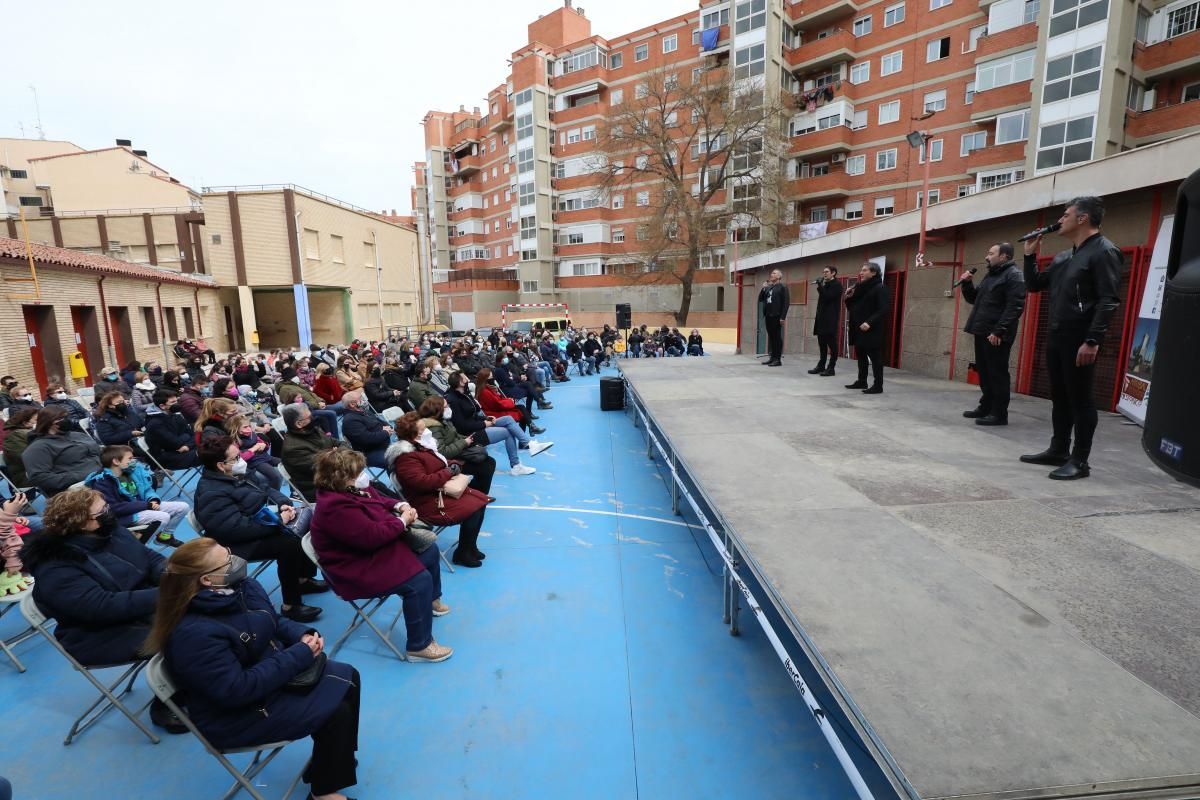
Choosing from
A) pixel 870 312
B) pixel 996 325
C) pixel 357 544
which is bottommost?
pixel 357 544

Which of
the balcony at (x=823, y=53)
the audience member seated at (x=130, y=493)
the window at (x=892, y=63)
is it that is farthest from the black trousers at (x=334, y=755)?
the balcony at (x=823, y=53)

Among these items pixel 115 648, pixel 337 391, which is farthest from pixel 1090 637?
pixel 337 391

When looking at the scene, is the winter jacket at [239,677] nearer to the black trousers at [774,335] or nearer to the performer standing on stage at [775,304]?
the performer standing on stage at [775,304]

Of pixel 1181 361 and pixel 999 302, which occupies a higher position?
pixel 999 302

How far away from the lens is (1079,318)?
384 centimetres

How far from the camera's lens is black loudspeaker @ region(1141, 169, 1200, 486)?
1.46 metres

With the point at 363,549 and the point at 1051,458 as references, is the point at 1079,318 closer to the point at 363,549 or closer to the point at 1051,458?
the point at 1051,458

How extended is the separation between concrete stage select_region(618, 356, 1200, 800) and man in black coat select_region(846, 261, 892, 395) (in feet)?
7.22

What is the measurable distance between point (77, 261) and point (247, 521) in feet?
63.5

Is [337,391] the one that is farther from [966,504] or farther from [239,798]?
[966,504]

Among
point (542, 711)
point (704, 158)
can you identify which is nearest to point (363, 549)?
point (542, 711)

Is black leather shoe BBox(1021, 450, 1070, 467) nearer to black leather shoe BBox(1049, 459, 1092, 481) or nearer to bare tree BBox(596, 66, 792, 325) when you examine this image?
black leather shoe BBox(1049, 459, 1092, 481)

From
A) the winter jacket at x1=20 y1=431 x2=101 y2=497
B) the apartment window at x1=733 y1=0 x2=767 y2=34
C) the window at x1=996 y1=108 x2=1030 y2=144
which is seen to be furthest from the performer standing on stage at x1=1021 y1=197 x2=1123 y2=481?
the apartment window at x1=733 y1=0 x2=767 y2=34

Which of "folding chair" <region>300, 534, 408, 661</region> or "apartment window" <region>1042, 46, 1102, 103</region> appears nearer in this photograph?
"folding chair" <region>300, 534, 408, 661</region>
